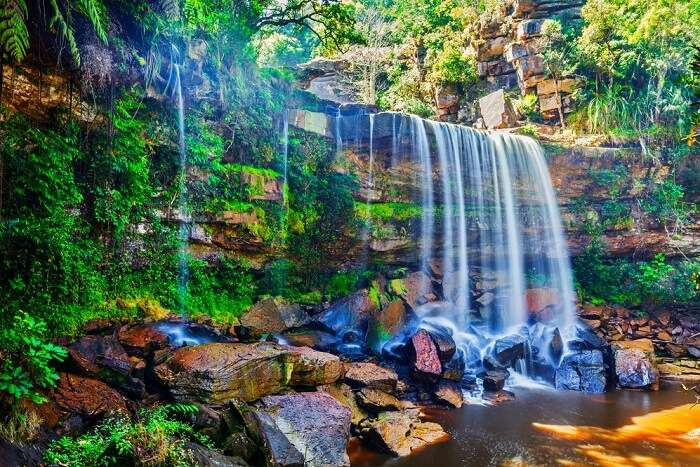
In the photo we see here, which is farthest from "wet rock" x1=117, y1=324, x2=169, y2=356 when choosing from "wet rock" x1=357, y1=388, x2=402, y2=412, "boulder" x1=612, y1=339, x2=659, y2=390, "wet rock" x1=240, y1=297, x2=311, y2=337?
"boulder" x1=612, y1=339, x2=659, y2=390

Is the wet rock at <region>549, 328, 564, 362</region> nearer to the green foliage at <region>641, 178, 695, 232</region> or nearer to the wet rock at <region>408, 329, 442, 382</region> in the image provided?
the wet rock at <region>408, 329, 442, 382</region>

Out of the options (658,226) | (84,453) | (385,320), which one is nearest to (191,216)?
(385,320)

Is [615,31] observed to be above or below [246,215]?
above

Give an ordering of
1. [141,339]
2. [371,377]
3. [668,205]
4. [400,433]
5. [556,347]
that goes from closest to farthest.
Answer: [400,433], [141,339], [371,377], [556,347], [668,205]

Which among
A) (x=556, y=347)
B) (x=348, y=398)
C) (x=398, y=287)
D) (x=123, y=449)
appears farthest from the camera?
(x=398, y=287)

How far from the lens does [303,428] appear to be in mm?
5590

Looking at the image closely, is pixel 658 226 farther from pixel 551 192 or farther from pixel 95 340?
pixel 95 340

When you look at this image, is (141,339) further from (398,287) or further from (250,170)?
(398,287)

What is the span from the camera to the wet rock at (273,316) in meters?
9.23

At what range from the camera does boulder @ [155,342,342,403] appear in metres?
5.76

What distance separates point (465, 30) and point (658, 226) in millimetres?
11745

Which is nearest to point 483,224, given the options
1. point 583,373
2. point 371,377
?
point 583,373

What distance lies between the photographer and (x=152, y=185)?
8578mm

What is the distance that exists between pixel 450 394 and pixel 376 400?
5.73 ft
